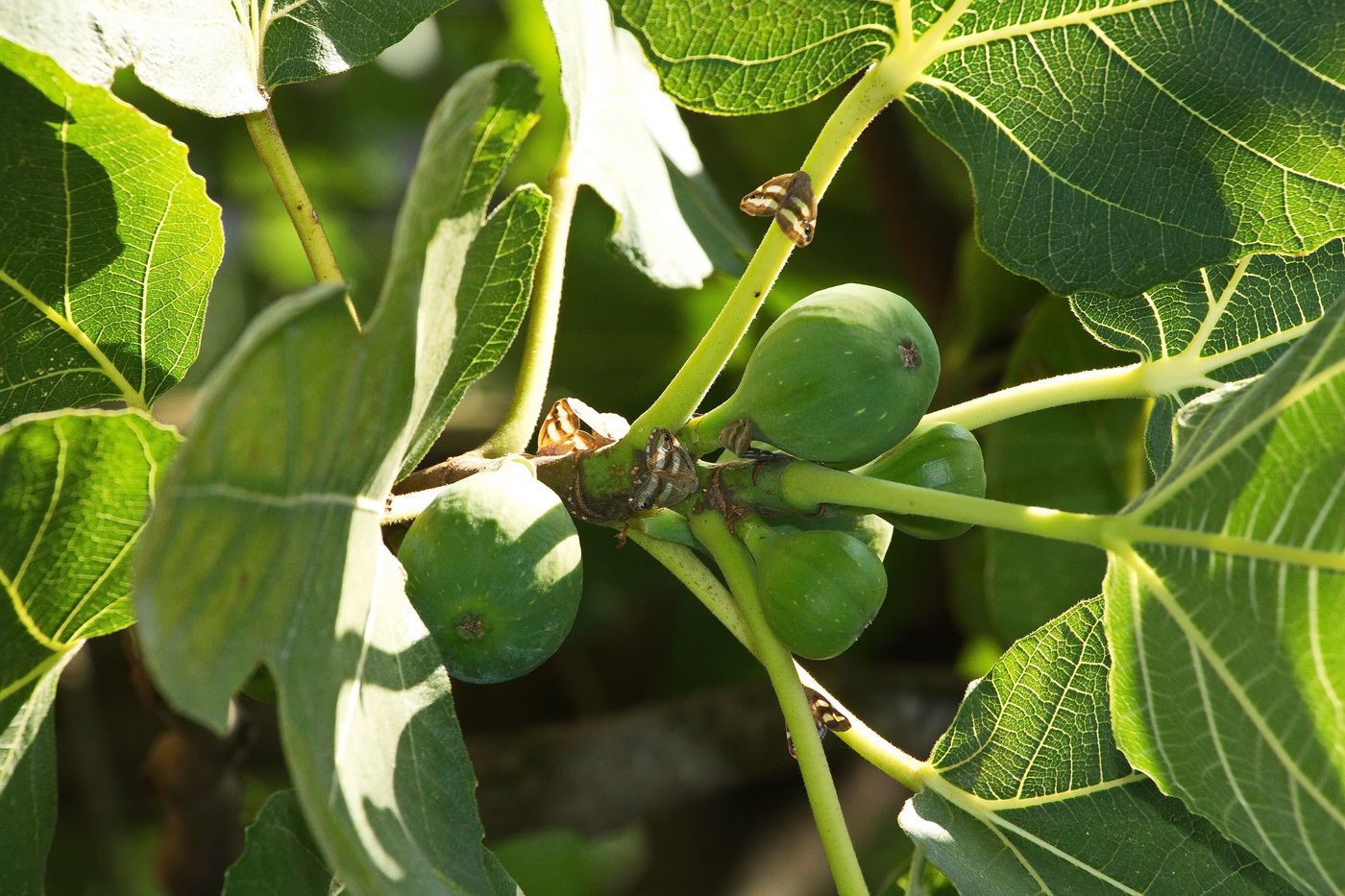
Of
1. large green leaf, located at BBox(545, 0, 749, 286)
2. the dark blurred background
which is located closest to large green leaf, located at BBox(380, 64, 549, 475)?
large green leaf, located at BBox(545, 0, 749, 286)

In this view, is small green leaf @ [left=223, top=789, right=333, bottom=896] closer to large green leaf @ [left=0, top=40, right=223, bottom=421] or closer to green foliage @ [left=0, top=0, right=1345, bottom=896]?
green foliage @ [left=0, top=0, right=1345, bottom=896]

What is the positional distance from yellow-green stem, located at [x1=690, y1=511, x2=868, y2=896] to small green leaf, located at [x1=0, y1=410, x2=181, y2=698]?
0.44m

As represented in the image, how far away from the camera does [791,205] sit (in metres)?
0.96

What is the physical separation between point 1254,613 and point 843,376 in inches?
13.0

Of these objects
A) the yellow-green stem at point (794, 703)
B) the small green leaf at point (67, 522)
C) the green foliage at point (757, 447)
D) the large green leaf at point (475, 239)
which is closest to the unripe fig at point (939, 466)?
the green foliage at point (757, 447)

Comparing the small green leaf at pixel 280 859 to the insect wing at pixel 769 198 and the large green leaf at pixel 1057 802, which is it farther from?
the insect wing at pixel 769 198

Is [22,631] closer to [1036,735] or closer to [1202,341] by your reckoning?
[1036,735]

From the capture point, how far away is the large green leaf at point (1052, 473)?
66.9 inches

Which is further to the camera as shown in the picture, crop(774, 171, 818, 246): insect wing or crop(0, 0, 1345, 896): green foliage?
crop(774, 171, 818, 246): insect wing

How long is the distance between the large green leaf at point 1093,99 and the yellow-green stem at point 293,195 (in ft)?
1.12

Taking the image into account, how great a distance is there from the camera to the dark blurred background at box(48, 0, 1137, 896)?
172cm

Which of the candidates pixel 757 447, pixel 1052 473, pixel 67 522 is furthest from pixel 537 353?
pixel 1052 473

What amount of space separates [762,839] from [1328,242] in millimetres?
1454

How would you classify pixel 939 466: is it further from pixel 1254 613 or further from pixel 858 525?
pixel 1254 613
